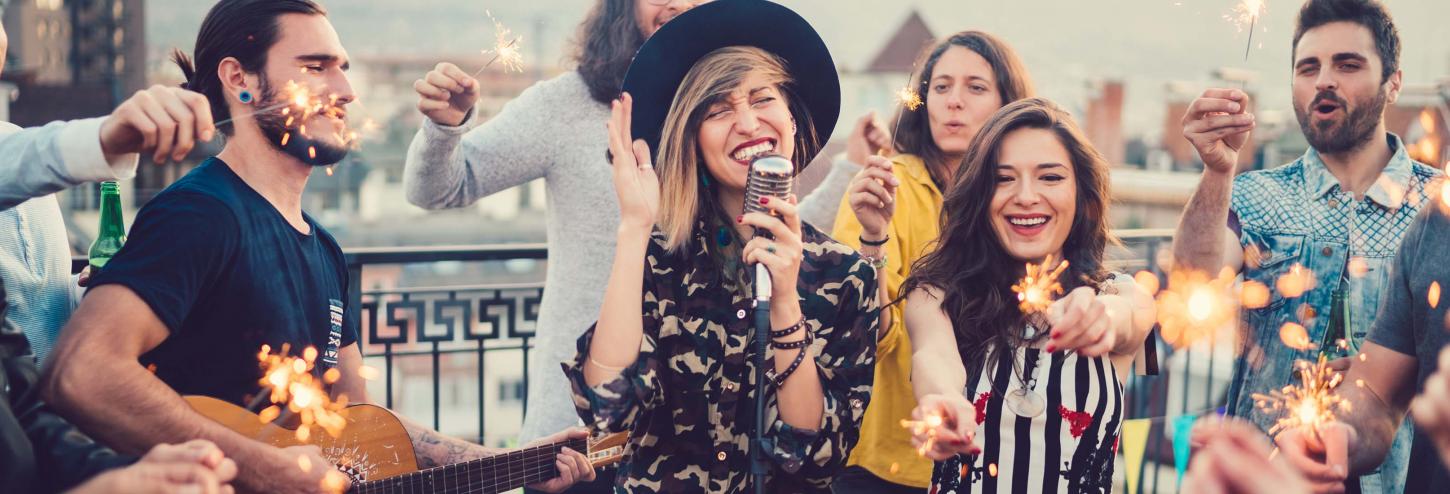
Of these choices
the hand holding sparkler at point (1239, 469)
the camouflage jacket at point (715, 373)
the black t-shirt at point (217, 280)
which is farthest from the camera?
the camouflage jacket at point (715, 373)

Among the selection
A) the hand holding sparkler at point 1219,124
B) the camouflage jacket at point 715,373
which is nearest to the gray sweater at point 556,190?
the camouflage jacket at point 715,373

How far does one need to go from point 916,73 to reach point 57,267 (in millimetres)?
2284

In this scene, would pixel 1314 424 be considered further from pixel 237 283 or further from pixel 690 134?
pixel 237 283

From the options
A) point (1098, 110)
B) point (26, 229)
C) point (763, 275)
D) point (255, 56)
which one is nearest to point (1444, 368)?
point (763, 275)

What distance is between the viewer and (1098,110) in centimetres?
4772

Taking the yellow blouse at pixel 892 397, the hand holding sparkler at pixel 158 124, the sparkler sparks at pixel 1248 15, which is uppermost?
the sparkler sparks at pixel 1248 15

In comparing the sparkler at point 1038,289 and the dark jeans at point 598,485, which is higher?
the sparkler at point 1038,289

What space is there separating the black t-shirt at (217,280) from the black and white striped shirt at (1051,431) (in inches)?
60.5

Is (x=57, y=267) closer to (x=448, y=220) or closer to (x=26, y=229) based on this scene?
(x=26, y=229)

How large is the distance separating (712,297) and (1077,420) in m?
0.86

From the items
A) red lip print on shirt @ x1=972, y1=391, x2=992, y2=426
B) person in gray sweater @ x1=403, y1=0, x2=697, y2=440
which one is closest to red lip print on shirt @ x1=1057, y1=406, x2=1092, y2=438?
red lip print on shirt @ x1=972, y1=391, x2=992, y2=426

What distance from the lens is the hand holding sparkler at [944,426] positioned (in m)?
1.98

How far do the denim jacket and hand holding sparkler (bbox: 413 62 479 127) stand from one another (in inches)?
86.1

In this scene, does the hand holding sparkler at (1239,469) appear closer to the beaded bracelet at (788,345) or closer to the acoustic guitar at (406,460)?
the beaded bracelet at (788,345)
